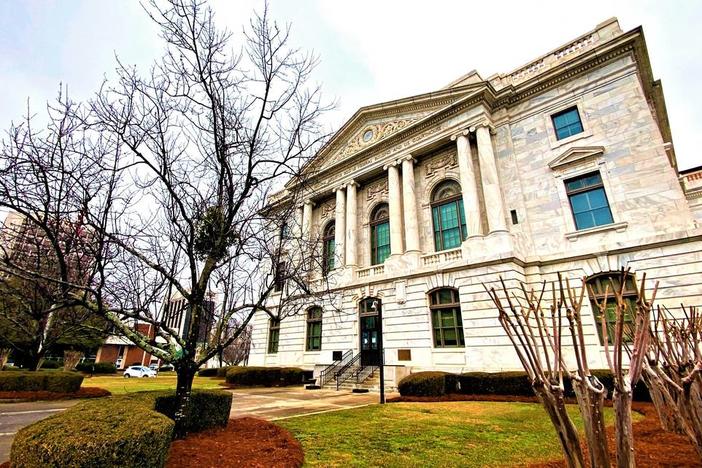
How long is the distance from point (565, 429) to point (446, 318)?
15489 millimetres

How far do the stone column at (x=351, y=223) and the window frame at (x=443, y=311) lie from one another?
6.85 m

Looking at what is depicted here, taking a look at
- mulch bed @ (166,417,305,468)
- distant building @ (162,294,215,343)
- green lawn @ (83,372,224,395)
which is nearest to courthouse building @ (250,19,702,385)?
distant building @ (162,294,215,343)

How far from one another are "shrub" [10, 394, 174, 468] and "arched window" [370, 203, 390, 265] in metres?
20.7

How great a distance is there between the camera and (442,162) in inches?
917

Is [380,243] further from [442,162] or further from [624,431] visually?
[624,431]

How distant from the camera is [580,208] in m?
17.8

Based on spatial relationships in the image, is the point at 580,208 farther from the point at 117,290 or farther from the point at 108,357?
the point at 108,357

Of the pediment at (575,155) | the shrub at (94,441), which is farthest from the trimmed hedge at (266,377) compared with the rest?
the pediment at (575,155)

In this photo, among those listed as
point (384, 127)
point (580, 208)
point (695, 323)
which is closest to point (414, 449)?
point (695, 323)

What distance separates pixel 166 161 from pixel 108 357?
203 ft

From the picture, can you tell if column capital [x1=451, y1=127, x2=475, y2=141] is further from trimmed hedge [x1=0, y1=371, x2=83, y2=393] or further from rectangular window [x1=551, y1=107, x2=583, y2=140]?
trimmed hedge [x1=0, y1=371, x2=83, y2=393]

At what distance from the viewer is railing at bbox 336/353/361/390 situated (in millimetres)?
19688

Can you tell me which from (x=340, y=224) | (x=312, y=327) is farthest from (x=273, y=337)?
(x=340, y=224)

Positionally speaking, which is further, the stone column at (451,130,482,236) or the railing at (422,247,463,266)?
the railing at (422,247,463,266)
